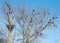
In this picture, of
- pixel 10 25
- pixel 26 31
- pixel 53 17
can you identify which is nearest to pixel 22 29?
pixel 26 31

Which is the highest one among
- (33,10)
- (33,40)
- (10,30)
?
(33,10)

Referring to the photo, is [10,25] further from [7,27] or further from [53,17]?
[53,17]

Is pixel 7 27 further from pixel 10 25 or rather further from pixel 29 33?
pixel 29 33

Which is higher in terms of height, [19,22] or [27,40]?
[19,22]

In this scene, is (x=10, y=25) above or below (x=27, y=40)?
above

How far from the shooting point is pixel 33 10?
19.1 meters

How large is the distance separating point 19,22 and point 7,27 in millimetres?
1476

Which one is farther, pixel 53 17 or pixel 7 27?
pixel 53 17

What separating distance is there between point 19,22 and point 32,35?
6.05ft

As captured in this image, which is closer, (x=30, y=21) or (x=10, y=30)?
(x=10, y=30)

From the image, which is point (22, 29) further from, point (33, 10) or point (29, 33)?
point (33, 10)

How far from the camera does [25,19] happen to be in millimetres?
19062

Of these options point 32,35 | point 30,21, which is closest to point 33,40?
point 32,35

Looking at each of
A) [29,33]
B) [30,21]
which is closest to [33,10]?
[30,21]
